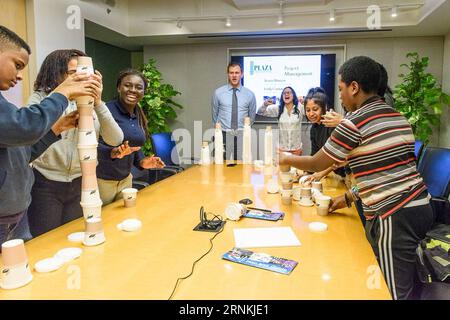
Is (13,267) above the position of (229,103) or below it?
below

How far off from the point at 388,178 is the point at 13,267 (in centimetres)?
136

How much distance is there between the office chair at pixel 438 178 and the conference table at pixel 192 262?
0.97 meters

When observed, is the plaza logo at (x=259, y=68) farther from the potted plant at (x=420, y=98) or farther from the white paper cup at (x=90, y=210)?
the white paper cup at (x=90, y=210)

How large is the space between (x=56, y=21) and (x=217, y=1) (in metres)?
2.17

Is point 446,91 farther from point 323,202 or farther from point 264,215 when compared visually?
point 264,215

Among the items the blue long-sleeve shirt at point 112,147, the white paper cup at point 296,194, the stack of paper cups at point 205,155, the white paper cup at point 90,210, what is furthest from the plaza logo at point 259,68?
the white paper cup at point 90,210

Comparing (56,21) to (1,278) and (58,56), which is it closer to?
(58,56)

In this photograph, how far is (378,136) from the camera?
1.43 metres

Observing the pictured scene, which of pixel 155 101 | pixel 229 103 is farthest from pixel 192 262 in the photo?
pixel 155 101

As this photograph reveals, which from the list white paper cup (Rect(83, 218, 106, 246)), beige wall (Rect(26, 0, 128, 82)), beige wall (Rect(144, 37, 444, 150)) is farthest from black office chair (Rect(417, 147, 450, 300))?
beige wall (Rect(26, 0, 128, 82))

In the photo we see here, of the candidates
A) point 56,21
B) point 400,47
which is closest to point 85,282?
point 56,21

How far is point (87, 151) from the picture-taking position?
4.25 ft

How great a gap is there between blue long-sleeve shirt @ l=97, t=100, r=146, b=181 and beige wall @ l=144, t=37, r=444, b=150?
3417 mm

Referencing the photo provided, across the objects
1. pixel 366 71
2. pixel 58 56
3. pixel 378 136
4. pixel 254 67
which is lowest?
pixel 378 136
